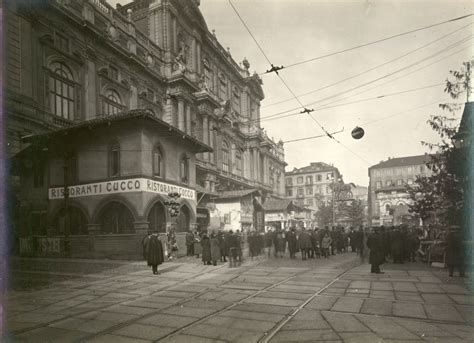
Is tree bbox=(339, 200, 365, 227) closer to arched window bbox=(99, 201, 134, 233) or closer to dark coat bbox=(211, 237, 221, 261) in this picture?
dark coat bbox=(211, 237, 221, 261)

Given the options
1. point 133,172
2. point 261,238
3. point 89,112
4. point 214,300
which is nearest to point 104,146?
point 133,172

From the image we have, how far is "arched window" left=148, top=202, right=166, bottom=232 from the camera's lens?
67.6 ft

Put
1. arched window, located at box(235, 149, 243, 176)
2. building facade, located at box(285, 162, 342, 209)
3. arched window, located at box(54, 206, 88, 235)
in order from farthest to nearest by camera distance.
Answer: building facade, located at box(285, 162, 342, 209), arched window, located at box(235, 149, 243, 176), arched window, located at box(54, 206, 88, 235)

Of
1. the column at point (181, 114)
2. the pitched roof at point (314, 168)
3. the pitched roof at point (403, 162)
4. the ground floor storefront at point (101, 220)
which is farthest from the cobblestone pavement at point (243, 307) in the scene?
the pitched roof at point (314, 168)

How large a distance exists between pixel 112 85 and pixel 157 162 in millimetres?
10185

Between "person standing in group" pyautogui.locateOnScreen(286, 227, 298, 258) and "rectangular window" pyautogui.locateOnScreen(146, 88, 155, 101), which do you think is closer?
"person standing in group" pyautogui.locateOnScreen(286, 227, 298, 258)

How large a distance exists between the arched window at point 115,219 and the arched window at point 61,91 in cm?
743

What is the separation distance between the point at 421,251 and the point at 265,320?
15040 mm

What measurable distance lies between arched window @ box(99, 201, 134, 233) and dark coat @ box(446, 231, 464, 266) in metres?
14.8

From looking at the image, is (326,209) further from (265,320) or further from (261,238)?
(265,320)

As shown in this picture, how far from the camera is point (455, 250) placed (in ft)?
42.5

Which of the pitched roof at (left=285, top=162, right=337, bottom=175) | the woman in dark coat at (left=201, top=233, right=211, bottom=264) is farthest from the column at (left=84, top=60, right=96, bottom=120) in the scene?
the pitched roof at (left=285, top=162, right=337, bottom=175)

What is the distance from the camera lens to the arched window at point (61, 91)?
22625 millimetres

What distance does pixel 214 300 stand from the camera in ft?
30.1
